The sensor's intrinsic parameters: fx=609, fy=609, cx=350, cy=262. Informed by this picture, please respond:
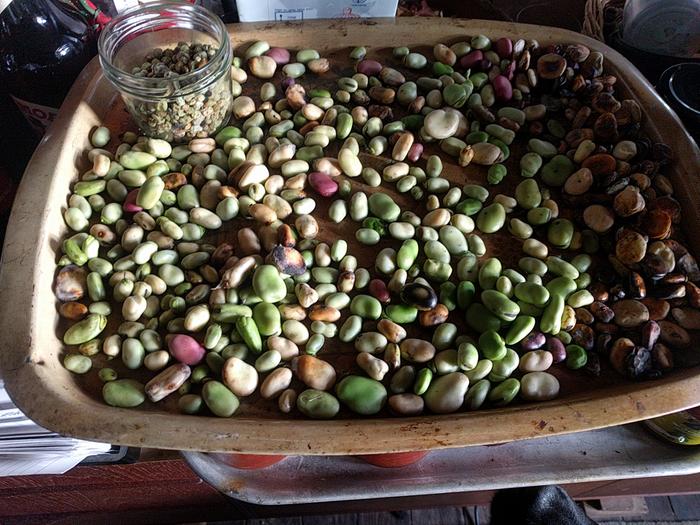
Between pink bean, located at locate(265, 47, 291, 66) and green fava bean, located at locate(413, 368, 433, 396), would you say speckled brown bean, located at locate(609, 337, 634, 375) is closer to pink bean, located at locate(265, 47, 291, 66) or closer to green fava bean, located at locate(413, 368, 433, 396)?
green fava bean, located at locate(413, 368, 433, 396)

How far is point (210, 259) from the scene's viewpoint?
46cm

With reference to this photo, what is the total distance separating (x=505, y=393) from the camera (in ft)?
1.32

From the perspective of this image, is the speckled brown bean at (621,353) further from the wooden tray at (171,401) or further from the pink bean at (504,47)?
the pink bean at (504,47)

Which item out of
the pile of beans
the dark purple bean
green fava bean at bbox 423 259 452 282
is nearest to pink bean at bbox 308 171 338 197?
the pile of beans

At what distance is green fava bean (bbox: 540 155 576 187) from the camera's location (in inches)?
20.1

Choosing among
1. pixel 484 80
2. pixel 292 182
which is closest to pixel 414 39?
pixel 484 80

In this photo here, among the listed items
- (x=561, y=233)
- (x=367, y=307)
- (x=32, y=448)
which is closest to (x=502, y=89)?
(x=561, y=233)

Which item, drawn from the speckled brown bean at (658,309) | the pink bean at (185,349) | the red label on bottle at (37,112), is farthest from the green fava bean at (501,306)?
the red label on bottle at (37,112)

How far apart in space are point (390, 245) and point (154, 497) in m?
0.38

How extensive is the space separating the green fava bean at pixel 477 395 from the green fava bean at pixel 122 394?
0.21m

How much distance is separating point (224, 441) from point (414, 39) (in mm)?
419

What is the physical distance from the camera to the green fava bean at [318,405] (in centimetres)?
39

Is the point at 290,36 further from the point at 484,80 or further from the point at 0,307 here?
the point at 0,307

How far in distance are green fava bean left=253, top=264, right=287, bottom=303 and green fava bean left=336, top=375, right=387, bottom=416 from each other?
0.08 metres
